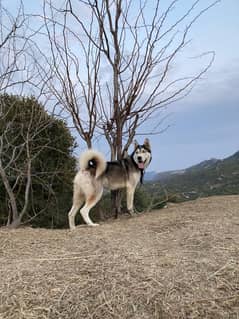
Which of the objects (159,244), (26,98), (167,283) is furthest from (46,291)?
(26,98)

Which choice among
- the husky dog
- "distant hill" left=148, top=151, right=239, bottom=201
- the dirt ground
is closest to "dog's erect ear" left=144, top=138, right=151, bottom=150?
the husky dog

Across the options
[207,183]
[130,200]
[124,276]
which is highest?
[207,183]

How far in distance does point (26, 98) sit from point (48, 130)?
0.76 m

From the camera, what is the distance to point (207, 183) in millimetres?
12766

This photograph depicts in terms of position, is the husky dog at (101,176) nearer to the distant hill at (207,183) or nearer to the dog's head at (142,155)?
the dog's head at (142,155)

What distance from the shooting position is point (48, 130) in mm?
8516

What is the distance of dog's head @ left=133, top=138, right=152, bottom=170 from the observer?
7.21 metres

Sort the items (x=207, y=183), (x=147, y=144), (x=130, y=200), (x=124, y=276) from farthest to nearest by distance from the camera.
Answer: (x=207, y=183) → (x=147, y=144) → (x=130, y=200) → (x=124, y=276)

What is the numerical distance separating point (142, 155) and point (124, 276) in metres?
3.93

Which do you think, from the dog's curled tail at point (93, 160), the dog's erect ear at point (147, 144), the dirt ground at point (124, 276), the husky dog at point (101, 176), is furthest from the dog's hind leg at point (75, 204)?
the dirt ground at point (124, 276)

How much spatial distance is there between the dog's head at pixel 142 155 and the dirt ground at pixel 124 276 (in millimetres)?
2522

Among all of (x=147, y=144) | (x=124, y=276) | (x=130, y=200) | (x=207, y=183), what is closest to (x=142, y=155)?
(x=147, y=144)

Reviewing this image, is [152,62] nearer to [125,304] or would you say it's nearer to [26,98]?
[26,98]

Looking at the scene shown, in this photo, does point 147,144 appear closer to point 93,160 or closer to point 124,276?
point 93,160
